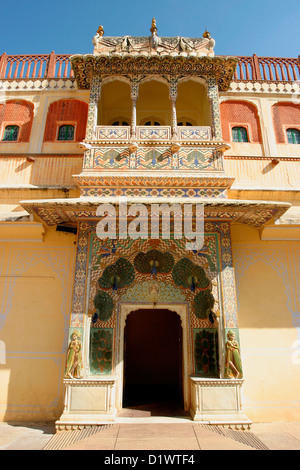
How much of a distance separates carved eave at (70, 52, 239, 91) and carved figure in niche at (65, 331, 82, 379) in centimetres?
619

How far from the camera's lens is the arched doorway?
9.71 metres

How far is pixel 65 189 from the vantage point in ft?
23.9

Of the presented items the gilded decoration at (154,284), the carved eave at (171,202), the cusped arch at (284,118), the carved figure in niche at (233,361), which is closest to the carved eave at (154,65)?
the cusped arch at (284,118)

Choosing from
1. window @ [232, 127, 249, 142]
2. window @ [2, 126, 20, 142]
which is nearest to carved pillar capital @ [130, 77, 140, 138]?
window @ [232, 127, 249, 142]

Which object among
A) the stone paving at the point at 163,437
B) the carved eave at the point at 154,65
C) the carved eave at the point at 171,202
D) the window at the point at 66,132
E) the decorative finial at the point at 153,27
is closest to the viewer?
the stone paving at the point at 163,437

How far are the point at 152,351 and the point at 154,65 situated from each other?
324 inches

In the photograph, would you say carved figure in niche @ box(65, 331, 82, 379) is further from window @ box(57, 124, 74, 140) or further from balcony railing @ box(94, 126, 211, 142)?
window @ box(57, 124, 74, 140)

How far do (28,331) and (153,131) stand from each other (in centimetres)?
519

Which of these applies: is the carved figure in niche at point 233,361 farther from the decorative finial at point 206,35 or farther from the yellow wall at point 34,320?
the decorative finial at point 206,35

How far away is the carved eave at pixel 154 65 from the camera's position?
751 centimetres

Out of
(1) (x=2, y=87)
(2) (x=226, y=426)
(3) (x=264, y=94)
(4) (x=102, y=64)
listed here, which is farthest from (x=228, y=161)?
(1) (x=2, y=87)

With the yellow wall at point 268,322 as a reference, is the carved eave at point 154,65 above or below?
above

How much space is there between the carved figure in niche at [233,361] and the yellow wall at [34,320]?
3.29 m

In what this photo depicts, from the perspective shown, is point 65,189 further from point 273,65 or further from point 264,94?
point 273,65
